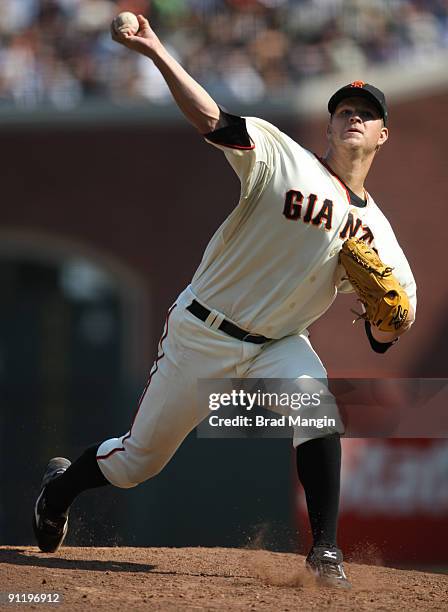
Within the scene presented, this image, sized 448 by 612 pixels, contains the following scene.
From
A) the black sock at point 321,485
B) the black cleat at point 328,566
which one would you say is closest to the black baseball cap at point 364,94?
the black sock at point 321,485

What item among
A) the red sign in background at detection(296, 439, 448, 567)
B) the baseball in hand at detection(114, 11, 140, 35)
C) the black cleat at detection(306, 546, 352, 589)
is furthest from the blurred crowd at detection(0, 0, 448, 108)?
the black cleat at detection(306, 546, 352, 589)

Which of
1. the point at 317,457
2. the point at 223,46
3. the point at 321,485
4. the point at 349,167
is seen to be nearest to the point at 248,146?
the point at 349,167

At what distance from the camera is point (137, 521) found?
8797 millimetres

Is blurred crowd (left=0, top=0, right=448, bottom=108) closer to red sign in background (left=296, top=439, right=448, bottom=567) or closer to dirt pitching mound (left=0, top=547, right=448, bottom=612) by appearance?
red sign in background (left=296, top=439, right=448, bottom=567)

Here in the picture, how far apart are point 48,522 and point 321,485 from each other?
4.21 feet

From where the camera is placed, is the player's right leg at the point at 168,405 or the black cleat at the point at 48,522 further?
the black cleat at the point at 48,522

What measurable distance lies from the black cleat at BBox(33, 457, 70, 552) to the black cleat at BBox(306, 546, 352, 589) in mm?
1193

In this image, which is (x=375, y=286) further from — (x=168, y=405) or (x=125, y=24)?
(x=125, y=24)

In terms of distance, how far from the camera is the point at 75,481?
4.57 meters

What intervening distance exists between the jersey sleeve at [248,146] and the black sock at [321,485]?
981 millimetres

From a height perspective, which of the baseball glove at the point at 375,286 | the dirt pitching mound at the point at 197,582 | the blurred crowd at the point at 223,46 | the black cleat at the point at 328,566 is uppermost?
the blurred crowd at the point at 223,46

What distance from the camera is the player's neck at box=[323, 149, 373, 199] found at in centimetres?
428

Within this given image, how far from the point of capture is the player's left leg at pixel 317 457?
4023 millimetres

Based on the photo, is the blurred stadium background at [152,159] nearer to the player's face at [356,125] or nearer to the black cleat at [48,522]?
the black cleat at [48,522]
